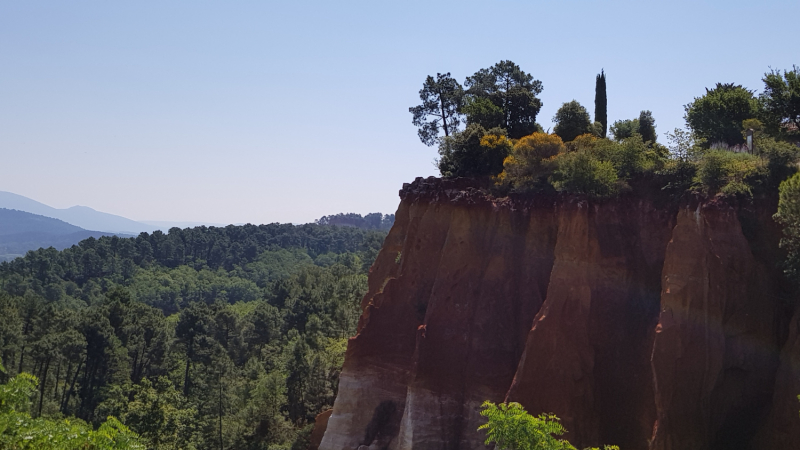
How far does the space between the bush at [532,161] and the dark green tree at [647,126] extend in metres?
9.48

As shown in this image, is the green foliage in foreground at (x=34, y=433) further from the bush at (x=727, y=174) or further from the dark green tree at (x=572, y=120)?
the dark green tree at (x=572, y=120)

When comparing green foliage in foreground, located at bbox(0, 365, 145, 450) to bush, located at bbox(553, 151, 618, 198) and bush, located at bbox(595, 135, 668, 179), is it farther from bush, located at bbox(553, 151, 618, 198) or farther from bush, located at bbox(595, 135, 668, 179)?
bush, located at bbox(595, 135, 668, 179)

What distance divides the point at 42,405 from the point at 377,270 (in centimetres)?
3874

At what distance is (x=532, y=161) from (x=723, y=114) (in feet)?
35.1

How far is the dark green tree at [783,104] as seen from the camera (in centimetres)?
2850

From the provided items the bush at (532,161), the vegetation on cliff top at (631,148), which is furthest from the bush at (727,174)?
the bush at (532,161)

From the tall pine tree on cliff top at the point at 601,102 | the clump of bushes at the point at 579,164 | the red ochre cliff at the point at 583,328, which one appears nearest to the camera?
the red ochre cliff at the point at 583,328

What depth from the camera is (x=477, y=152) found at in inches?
1373

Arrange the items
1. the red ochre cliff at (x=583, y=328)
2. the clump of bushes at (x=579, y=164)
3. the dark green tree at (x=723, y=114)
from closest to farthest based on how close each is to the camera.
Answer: the red ochre cliff at (x=583, y=328)
the clump of bushes at (x=579, y=164)
the dark green tree at (x=723, y=114)

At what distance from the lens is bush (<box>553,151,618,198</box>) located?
2580 cm

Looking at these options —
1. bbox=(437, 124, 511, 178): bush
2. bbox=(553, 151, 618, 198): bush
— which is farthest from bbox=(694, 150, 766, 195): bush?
bbox=(437, 124, 511, 178): bush

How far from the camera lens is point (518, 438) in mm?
17500

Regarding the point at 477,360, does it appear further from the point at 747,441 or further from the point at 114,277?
the point at 114,277

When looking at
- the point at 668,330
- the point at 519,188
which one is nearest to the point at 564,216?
the point at 519,188
